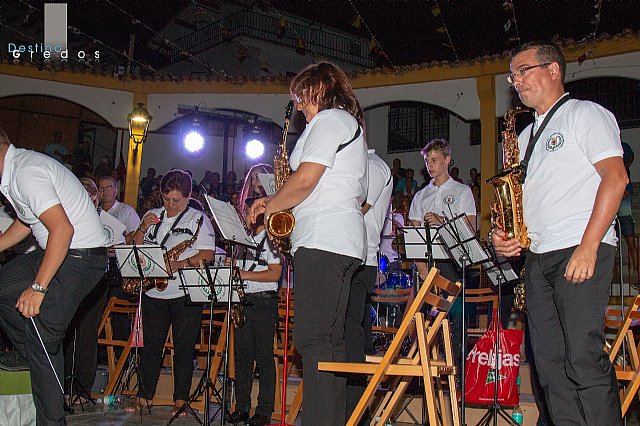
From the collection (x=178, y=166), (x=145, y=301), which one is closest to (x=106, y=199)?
(x=145, y=301)

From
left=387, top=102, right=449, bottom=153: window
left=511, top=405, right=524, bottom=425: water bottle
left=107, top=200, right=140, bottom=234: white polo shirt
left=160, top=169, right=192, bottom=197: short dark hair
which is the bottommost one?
left=511, top=405, right=524, bottom=425: water bottle

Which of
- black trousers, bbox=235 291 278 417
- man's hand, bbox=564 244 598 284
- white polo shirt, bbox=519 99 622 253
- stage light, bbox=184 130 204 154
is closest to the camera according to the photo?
man's hand, bbox=564 244 598 284

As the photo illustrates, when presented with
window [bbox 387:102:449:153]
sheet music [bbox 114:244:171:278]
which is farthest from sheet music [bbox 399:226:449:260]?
window [bbox 387:102:449:153]

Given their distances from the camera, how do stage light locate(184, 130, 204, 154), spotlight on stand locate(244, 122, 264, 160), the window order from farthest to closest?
1. the window
2. stage light locate(184, 130, 204, 154)
3. spotlight on stand locate(244, 122, 264, 160)

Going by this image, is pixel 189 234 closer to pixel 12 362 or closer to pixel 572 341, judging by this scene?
pixel 12 362

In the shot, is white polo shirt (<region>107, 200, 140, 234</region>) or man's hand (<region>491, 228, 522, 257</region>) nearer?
man's hand (<region>491, 228, 522, 257</region>)

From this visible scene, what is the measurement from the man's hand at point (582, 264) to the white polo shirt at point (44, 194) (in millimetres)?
3084

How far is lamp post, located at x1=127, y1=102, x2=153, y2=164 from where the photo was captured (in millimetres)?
13797

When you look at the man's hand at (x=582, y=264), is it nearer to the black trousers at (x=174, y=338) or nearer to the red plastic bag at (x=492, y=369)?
the red plastic bag at (x=492, y=369)

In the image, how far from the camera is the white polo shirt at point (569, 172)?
3574 mm

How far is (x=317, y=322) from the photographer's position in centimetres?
364

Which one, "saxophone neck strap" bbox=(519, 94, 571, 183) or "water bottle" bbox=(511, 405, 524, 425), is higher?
"saxophone neck strap" bbox=(519, 94, 571, 183)

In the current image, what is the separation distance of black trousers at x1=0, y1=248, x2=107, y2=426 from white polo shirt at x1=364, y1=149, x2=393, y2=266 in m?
1.93

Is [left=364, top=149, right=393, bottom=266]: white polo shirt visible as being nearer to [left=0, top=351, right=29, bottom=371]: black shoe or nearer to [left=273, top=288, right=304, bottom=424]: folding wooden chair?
[left=273, top=288, right=304, bottom=424]: folding wooden chair
